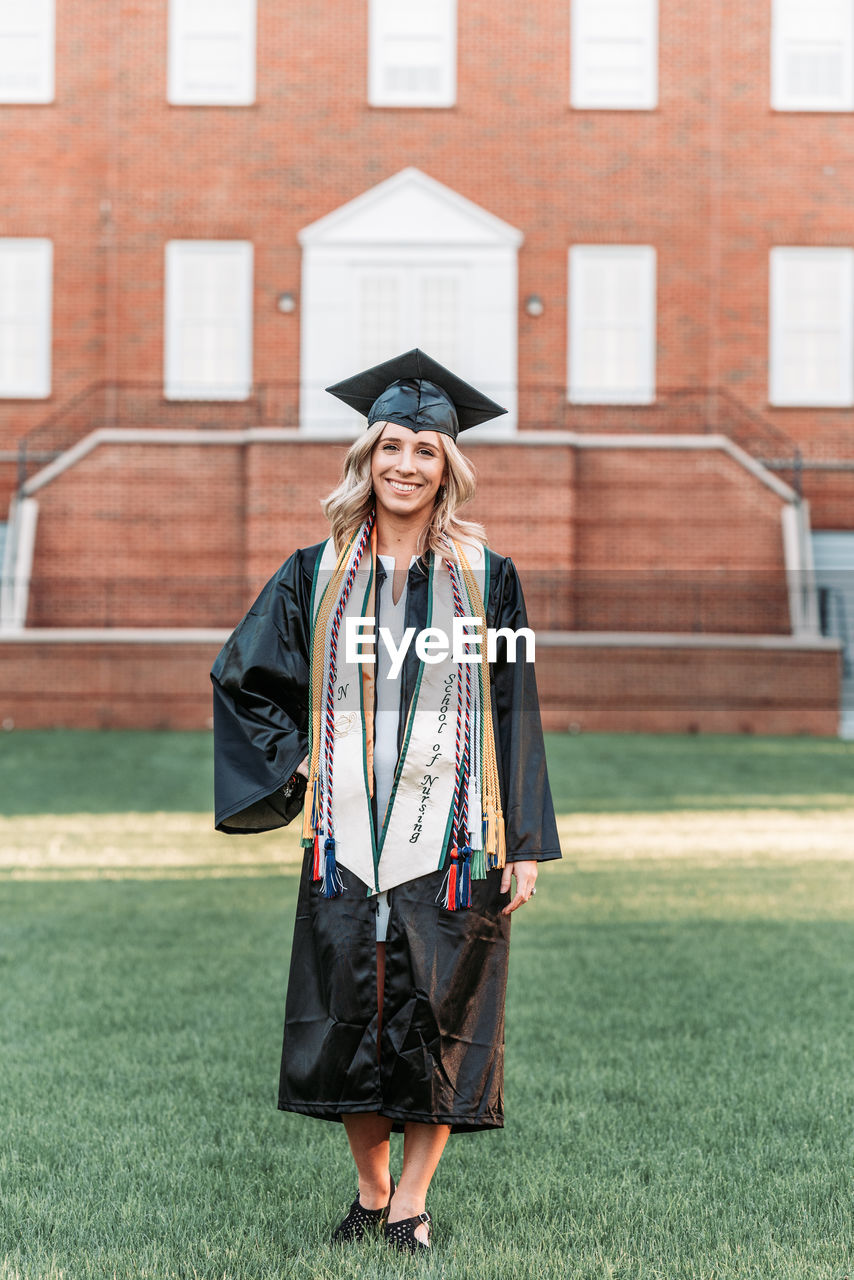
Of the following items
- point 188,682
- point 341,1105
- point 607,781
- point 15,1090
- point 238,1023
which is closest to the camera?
point 341,1105

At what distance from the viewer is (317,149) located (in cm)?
2233

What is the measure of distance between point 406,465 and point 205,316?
19759 millimetres

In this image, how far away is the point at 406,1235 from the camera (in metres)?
3.58

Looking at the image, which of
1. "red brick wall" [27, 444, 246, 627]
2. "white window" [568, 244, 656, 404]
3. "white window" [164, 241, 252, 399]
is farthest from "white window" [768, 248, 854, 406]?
"red brick wall" [27, 444, 246, 627]

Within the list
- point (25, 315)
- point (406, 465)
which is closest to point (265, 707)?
point (406, 465)

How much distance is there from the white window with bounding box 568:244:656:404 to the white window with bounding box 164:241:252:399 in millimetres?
4900

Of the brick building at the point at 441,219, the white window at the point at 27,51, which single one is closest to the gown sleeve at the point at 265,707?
the brick building at the point at 441,219

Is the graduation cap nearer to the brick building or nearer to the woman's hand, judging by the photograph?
the woman's hand

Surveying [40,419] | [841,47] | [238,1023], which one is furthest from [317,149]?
[238,1023]

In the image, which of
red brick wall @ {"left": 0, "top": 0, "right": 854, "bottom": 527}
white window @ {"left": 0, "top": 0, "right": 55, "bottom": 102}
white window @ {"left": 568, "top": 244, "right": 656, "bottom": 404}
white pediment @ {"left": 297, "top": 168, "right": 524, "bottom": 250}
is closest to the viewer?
white pediment @ {"left": 297, "top": 168, "right": 524, "bottom": 250}

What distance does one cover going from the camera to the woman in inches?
137

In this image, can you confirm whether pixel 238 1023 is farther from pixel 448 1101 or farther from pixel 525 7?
pixel 525 7

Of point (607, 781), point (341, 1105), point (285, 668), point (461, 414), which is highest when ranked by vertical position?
point (461, 414)

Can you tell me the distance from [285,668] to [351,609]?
22 centimetres
